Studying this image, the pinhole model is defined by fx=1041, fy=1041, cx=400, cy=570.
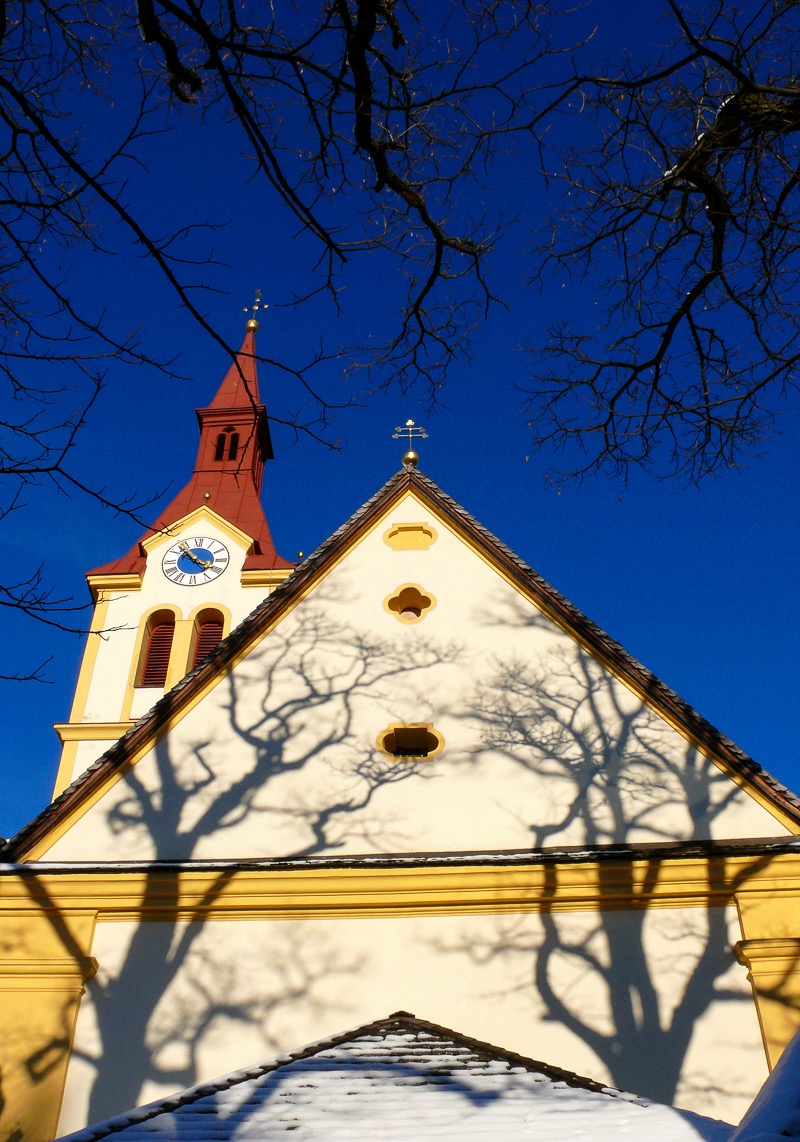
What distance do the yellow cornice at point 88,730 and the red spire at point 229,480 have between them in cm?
483

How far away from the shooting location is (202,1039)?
788 centimetres

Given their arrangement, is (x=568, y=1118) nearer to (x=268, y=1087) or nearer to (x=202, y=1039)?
(x=268, y=1087)

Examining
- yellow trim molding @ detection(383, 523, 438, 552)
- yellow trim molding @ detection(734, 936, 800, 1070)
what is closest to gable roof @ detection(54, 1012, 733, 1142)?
yellow trim molding @ detection(734, 936, 800, 1070)

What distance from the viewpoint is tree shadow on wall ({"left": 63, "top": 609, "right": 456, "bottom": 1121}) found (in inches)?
312

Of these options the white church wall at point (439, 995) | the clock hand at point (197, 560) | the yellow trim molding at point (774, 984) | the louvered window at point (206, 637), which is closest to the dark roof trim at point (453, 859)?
the white church wall at point (439, 995)

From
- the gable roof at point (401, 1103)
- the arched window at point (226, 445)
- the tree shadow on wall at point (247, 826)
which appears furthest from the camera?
the arched window at point (226, 445)

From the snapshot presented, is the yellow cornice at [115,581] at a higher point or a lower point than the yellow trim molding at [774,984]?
higher

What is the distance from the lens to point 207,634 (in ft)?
77.3

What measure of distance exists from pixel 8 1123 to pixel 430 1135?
3.94 meters

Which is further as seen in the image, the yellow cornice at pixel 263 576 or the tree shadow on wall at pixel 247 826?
the yellow cornice at pixel 263 576

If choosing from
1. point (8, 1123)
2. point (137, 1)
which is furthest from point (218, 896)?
point (137, 1)

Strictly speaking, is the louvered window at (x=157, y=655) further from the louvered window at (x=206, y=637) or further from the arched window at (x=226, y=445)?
the arched window at (x=226, y=445)

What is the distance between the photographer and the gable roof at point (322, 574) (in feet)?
28.9

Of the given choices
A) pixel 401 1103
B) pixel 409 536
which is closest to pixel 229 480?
pixel 409 536
